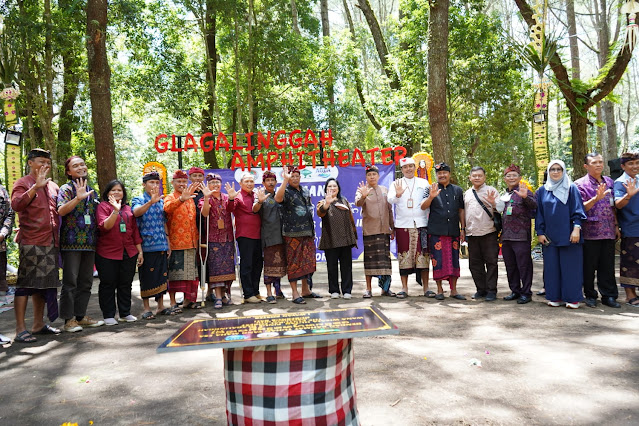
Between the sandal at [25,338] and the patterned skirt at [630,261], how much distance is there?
613cm

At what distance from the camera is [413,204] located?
6129 mm

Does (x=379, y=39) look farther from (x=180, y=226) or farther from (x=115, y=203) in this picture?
(x=115, y=203)

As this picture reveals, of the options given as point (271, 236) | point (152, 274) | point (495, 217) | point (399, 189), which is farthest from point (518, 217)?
point (152, 274)

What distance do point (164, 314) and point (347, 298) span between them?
7.34 feet

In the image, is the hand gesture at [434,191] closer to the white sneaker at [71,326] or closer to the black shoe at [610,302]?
A: the black shoe at [610,302]

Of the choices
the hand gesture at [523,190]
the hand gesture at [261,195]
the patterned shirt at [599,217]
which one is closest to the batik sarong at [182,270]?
the hand gesture at [261,195]

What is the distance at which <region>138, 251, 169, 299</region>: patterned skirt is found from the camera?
5.25 meters

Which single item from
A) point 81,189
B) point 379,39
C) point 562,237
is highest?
point 379,39

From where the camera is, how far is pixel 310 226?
19.8ft

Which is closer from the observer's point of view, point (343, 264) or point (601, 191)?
point (601, 191)

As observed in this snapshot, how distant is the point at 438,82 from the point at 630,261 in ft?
13.8

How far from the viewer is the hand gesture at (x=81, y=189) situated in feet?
14.6

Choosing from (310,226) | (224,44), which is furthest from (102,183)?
(224,44)

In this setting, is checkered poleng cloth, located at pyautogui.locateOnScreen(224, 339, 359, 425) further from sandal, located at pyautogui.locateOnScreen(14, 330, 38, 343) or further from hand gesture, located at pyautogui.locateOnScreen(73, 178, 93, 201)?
sandal, located at pyautogui.locateOnScreen(14, 330, 38, 343)
